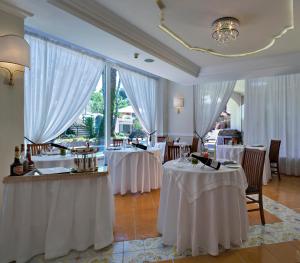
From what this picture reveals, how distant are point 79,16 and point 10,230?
250cm

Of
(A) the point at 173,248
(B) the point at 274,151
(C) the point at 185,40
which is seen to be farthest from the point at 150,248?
(B) the point at 274,151

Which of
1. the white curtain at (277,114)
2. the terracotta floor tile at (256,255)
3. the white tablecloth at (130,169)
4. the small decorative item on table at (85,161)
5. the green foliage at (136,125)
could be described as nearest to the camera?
the terracotta floor tile at (256,255)

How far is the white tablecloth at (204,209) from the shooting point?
2.17 m

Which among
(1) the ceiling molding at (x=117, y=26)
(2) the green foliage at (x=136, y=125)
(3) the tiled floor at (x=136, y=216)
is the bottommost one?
(3) the tiled floor at (x=136, y=216)

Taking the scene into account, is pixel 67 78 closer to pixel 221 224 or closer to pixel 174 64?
pixel 174 64

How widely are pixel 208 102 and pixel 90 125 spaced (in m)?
3.69

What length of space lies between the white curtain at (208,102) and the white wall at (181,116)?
0.20 meters


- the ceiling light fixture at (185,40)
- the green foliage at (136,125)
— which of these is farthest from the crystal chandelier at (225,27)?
the green foliage at (136,125)

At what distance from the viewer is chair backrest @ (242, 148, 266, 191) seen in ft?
9.20

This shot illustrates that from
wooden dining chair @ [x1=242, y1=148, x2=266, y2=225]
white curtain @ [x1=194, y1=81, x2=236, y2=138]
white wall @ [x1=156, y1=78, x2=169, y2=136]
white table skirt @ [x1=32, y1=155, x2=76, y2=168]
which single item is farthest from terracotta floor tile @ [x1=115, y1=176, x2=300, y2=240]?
white wall @ [x1=156, y1=78, x2=169, y2=136]

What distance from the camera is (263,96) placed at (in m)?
6.22

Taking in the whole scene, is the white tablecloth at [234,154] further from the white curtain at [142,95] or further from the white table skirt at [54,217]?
the white table skirt at [54,217]

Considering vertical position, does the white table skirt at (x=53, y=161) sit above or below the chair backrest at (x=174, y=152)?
below

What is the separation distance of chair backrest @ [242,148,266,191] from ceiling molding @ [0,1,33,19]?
11.2 feet
